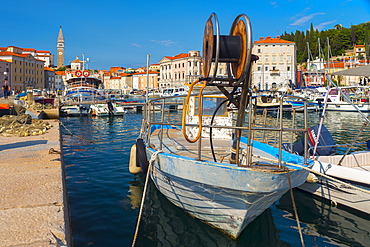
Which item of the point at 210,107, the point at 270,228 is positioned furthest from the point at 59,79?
the point at 270,228

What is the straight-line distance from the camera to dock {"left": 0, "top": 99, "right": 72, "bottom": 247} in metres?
3.73

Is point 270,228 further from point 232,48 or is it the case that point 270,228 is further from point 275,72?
point 275,72

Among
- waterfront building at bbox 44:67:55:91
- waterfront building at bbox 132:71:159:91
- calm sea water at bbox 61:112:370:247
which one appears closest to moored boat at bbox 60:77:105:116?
calm sea water at bbox 61:112:370:247

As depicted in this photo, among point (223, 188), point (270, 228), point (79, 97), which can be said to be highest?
point (79, 97)

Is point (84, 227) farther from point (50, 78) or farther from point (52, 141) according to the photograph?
point (50, 78)

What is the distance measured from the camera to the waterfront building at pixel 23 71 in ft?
275

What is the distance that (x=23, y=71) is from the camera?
295ft

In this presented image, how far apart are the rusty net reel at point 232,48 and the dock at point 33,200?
127 inches

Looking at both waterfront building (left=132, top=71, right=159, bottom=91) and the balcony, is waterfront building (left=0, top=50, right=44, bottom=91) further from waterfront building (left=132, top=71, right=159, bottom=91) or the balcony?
the balcony

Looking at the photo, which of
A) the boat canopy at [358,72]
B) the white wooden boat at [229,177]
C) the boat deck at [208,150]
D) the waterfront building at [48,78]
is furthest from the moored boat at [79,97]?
the waterfront building at [48,78]

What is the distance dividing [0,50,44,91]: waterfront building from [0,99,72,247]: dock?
85.8 meters

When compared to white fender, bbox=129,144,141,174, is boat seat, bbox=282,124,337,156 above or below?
above

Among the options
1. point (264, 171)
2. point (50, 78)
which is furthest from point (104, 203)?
point (50, 78)

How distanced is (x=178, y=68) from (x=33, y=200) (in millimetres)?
99334
